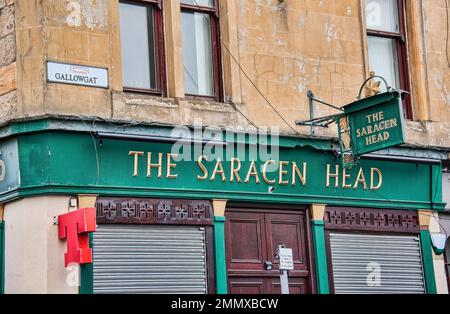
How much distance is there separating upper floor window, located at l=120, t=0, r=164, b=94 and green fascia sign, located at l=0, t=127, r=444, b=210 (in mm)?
1093

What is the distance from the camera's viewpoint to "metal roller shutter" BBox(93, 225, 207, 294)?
1530 centimetres

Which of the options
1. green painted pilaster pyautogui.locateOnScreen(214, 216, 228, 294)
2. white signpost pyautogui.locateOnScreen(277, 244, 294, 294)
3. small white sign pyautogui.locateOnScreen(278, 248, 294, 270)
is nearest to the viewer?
white signpost pyautogui.locateOnScreen(277, 244, 294, 294)

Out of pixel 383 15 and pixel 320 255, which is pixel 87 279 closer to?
pixel 320 255

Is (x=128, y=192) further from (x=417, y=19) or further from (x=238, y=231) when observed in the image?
(x=417, y=19)

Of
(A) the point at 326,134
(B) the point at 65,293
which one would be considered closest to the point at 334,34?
(A) the point at 326,134

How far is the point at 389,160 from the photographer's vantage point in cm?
1792

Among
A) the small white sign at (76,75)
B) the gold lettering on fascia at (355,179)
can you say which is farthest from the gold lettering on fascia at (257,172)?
the small white sign at (76,75)

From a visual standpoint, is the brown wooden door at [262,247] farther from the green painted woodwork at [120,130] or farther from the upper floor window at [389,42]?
the upper floor window at [389,42]

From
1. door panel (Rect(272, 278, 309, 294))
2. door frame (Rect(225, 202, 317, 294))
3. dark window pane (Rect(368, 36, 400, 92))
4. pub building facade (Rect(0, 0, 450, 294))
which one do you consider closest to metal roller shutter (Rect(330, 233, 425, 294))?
pub building facade (Rect(0, 0, 450, 294))

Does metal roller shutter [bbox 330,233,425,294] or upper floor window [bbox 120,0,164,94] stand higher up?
upper floor window [bbox 120,0,164,94]

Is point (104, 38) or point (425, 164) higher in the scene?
point (104, 38)

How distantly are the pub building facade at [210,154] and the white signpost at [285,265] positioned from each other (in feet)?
2.49

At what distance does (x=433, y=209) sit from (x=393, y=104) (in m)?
2.99

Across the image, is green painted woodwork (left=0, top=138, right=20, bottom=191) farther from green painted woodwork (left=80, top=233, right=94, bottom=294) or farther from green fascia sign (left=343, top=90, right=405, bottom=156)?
green fascia sign (left=343, top=90, right=405, bottom=156)
